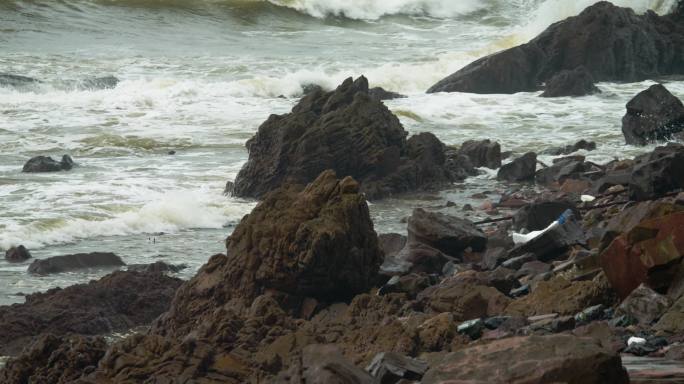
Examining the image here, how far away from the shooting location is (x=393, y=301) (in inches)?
341

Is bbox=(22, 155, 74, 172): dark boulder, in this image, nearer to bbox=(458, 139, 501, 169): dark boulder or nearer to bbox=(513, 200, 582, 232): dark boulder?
bbox=(458, 139, 501, 169): dark boulder

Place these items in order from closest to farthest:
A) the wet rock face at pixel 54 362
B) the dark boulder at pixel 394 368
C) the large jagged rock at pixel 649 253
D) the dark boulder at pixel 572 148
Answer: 1. the dark boulder at pixel 394 368
2. the large jagged rock at pixel 649 253
3. the wet rock face at pixel 54 362
4. the dark boulder at pixel 572 148

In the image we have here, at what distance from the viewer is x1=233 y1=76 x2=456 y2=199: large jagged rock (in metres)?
16.7

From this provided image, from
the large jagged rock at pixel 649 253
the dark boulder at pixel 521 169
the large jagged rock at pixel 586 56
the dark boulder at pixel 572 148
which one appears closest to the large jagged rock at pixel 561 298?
the large jagged rock at pixel 649 253

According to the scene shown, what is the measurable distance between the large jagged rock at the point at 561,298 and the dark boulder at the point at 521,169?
28.7 feet

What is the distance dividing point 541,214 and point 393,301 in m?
3.60

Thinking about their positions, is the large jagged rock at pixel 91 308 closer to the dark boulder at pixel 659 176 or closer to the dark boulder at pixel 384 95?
the dark boulder at pixel 659 176

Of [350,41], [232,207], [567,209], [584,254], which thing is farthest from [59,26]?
[584,254]

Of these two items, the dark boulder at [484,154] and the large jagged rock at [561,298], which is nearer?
the large jagged rock at [561,298]

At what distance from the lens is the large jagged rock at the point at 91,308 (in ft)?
32.2

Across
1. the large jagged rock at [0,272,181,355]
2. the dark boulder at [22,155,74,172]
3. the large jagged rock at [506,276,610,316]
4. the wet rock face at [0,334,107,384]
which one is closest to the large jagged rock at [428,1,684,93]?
the dark boulder at [22,155,74,172]

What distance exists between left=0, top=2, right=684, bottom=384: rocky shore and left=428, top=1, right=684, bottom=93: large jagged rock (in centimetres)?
1160

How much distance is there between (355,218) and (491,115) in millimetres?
14577

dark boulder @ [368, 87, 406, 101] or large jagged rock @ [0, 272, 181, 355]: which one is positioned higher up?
dark boulder @ [368, 87, 406, 101]
